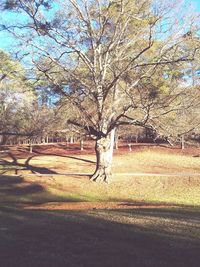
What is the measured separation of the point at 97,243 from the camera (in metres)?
7.46

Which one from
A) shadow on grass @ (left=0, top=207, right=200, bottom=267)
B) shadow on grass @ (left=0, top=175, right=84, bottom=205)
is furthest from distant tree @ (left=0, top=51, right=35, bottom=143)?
shadow on grass @ (left=0, top=207, right=200, bottom=267)

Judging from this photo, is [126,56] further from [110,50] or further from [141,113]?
[141,113]

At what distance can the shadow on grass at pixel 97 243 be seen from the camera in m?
6.22

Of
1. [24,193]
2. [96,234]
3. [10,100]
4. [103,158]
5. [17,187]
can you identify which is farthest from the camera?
[10,100]

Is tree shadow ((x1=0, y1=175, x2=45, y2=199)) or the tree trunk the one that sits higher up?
the tree trunk

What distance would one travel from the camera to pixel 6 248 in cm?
701

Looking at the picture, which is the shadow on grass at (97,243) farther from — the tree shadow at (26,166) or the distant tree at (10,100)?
the distant tree at (10,100)

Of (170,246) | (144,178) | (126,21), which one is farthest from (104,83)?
(170,246)

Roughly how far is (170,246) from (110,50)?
20181 mm

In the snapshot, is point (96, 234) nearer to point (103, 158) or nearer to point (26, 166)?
point (103, 158)

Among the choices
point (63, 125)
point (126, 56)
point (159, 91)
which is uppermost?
point (126, 56)

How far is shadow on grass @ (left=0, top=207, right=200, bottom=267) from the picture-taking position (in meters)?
6.22

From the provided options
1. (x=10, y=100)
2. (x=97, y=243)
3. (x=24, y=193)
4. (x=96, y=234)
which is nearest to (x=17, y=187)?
(x=24, y=193)

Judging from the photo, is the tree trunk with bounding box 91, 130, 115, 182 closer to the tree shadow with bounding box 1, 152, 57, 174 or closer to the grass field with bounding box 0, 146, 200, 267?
the grass field with bounding box 0, 146, 200, 267
